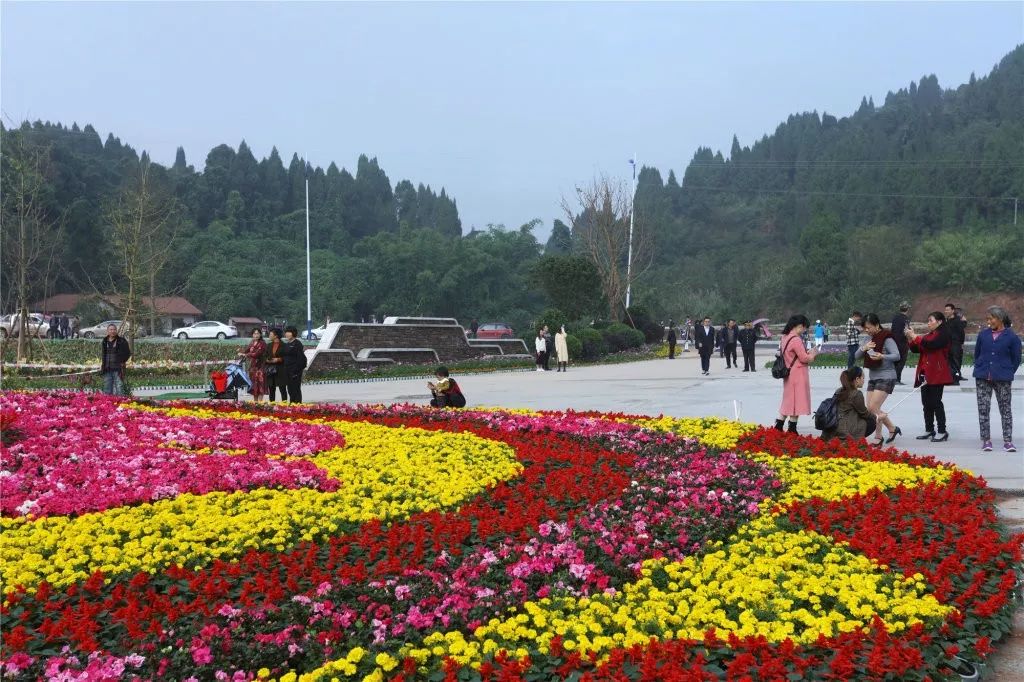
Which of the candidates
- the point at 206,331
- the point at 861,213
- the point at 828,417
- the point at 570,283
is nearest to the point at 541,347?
the point at 570,283

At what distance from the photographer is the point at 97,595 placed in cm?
422

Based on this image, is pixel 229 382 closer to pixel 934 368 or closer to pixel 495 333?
pixel 934 368

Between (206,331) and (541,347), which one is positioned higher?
(206,331)

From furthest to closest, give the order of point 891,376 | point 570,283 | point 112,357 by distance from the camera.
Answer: point 570,283 < point 112,357 < point 891,376

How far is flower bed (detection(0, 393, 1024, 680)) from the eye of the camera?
11.3 feet

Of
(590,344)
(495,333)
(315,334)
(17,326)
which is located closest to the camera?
(17,326)

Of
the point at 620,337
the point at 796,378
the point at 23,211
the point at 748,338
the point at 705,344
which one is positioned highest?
the point at 23,211

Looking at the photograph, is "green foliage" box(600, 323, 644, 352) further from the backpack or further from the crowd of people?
the backpack

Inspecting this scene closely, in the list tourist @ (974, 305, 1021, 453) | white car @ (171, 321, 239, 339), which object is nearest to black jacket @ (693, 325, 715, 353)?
tourist @ (974, 305, 1021, 453)

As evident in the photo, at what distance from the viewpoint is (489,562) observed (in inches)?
178

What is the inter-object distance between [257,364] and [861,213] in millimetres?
72310

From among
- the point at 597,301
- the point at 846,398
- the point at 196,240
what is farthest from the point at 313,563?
the point at 196,240

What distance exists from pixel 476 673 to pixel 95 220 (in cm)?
5922

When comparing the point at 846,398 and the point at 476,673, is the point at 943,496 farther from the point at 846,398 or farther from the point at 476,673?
the point at 476,673
